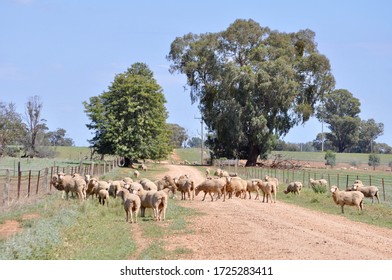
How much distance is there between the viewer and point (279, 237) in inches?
626

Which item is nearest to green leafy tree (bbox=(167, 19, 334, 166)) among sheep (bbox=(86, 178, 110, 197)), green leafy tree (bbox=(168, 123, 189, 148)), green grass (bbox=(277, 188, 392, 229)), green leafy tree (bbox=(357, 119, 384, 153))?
green grass (bbox=(277, 188, 392, 229))

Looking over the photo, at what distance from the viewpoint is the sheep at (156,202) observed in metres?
20.1

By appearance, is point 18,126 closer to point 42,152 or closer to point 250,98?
point 42,152

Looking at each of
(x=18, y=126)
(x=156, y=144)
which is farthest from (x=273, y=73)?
(x=18, y=126)

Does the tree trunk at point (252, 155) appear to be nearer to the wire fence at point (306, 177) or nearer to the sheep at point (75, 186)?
the wire fence at point (306, 177)

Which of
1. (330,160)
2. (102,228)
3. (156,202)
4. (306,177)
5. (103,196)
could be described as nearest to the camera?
(102,228)

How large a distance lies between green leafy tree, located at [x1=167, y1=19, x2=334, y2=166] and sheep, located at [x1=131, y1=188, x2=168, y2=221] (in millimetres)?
47963

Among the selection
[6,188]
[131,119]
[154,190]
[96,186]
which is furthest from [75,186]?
[131,119]

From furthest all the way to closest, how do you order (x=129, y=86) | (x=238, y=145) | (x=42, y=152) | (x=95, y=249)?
(x=42, y=152), (x=238, y=145), (x=129, y=86), (x=95, y=249)

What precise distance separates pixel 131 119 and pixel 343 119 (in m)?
77.0

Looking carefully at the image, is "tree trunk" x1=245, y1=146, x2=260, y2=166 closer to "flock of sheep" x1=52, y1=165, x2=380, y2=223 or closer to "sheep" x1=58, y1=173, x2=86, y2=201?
"flock of sheep" x1=52, y1=165, x2=380, y2=223

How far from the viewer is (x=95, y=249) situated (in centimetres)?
1450

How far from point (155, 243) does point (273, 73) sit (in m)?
55.2

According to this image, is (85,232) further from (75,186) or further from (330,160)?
(330,160)
